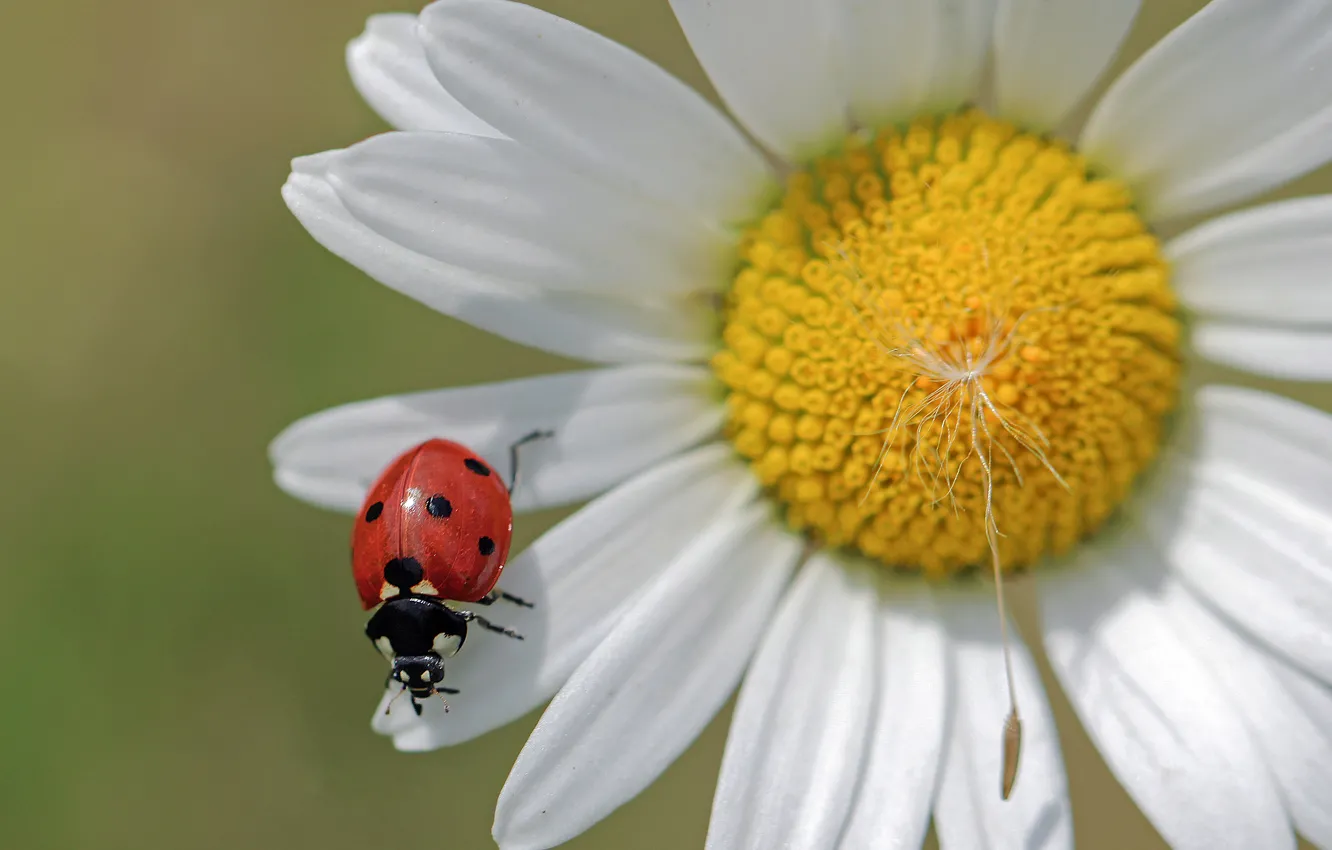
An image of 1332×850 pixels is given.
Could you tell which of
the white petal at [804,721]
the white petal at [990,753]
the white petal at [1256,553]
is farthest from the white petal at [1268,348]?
the white petal at [804,721]

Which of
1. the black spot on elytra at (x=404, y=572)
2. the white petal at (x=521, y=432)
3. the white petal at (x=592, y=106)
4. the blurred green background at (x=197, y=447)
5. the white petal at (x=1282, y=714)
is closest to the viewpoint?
the white petal at (x=592, y=106)

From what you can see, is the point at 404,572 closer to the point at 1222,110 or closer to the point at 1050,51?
the point at 1050,51

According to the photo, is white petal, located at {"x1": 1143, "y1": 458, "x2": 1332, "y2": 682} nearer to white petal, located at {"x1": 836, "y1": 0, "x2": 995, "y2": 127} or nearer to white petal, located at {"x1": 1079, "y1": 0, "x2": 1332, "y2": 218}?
white petal, located at {"x1": 1079, "y1": 0, "x2": 1332, "y2": 218}

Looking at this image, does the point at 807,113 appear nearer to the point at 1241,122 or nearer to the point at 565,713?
the point at 1241,122

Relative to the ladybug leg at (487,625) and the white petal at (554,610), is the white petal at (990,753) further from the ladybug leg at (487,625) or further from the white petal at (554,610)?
the ladybug leg at (487,625)

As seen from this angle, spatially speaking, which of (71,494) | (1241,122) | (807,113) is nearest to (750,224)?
(807,113)

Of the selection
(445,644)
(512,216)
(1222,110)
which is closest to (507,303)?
(512,216)

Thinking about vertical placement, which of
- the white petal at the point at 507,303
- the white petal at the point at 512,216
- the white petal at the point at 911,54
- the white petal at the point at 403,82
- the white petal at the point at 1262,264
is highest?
the white petal at the point at 911,54
